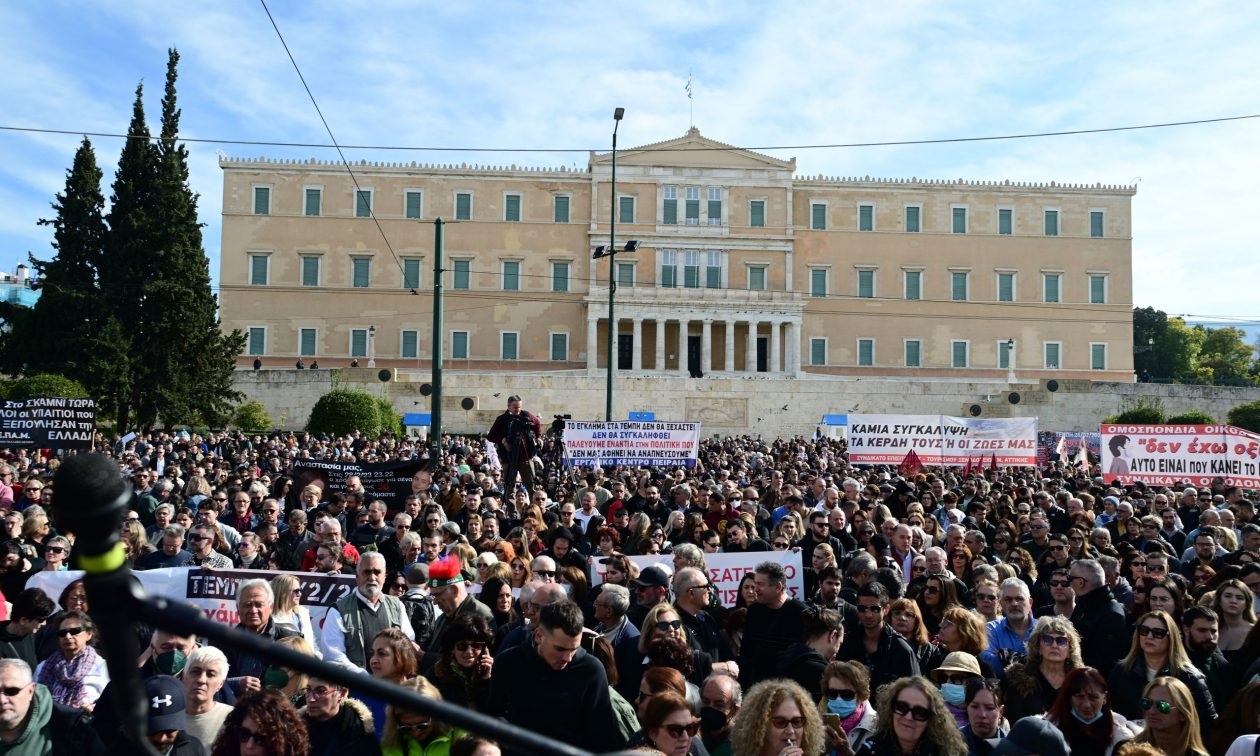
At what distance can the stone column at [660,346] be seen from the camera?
52.8 meters

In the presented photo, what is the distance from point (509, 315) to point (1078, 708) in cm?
5076

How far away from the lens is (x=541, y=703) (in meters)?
4.41

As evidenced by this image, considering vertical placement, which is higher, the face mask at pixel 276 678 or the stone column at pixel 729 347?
the stone column at pixel 729 347

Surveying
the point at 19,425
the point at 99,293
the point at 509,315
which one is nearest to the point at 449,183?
the point at 509,315

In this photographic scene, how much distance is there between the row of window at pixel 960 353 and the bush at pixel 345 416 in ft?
93.6

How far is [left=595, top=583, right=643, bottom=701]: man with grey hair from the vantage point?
18.0ft

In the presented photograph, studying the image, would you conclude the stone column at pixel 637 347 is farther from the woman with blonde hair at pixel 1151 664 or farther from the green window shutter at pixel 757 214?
the woman with blonde hair at pixel 1151 664

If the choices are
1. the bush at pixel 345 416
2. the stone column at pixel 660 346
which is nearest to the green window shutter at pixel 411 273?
the stone column at pixel 660 346

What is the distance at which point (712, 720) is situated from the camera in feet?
15.4

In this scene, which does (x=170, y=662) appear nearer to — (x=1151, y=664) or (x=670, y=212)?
(x=1151, y=664)

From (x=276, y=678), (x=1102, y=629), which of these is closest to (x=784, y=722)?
(x=276, y=678)

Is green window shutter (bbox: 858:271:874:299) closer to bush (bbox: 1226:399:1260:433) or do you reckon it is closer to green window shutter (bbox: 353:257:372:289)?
bush (bbox: 1226:399:1260:433)

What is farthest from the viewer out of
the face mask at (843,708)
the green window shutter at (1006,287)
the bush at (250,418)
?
the green window shutter at (1006,287)

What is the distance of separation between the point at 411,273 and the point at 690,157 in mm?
14534
